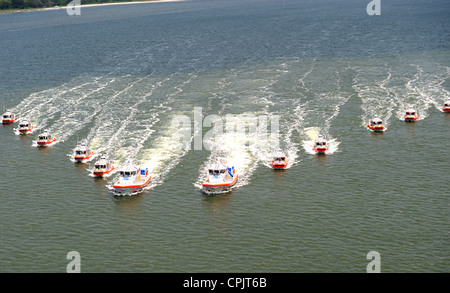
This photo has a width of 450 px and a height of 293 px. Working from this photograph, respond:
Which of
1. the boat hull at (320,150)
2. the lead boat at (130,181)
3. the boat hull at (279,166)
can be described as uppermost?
the boat hull at (320,150)

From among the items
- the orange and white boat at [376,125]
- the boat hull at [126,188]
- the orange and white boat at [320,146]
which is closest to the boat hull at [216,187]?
the boat hull at [126,188]

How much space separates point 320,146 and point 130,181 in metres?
41.0

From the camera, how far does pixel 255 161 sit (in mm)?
109500

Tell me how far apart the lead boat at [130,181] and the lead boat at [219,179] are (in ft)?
38.4

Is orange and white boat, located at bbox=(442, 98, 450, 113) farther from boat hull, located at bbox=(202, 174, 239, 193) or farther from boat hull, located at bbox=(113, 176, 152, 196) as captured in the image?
boat hull, located at bbox=(113, 176, 152, 196)

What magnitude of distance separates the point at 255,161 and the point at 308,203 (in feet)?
69.7

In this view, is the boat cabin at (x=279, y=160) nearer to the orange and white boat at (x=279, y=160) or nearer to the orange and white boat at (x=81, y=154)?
the orange and white boat at (x=279, y=160)

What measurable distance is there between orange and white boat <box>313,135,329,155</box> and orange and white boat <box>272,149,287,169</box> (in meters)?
9.74

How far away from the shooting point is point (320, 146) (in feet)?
369

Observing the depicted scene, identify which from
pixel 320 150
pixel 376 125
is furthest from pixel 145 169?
pixel 376 125

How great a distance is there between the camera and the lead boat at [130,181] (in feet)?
315

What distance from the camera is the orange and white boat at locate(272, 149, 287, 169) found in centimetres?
10462
